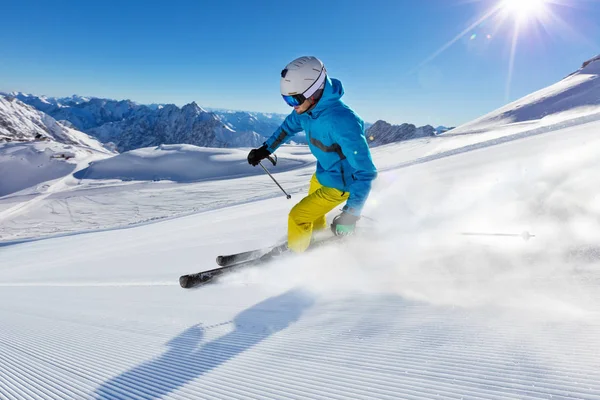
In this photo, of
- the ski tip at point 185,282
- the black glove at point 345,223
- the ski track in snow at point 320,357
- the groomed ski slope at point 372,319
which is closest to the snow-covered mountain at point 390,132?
the groomed ski slope at point 372,319

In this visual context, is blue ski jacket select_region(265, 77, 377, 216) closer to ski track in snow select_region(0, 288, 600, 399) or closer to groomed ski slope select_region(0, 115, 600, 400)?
groomed ski slope select_region(0, 115, 600, 400)

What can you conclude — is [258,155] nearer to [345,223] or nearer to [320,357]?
[345,223]

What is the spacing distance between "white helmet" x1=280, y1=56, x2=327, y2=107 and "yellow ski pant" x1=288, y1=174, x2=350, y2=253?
1.06 metres

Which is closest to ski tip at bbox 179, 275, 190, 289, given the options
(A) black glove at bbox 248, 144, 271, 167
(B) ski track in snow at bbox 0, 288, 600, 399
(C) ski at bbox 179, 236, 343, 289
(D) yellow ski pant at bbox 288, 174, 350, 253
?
(C) ski at bbox 179, 236, 343, 289

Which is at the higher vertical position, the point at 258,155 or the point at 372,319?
the point at 258,155

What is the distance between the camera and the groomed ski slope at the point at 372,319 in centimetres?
153

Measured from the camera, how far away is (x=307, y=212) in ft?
13.0

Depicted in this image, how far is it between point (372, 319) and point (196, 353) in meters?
1.13

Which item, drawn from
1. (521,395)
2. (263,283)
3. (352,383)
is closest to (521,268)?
(521,395)

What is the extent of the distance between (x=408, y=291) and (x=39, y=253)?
1160cm

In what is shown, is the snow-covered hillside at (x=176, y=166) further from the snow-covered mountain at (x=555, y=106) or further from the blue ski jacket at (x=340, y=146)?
the blue ski jacket at (x=340, y=146)

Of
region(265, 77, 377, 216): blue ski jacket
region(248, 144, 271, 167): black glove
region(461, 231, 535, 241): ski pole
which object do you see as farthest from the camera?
region(248, 144, 271, 167): black glove

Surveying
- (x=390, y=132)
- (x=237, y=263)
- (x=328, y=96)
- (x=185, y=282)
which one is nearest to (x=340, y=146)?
(x=328, y=96)

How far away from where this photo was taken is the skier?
3.41 meters
